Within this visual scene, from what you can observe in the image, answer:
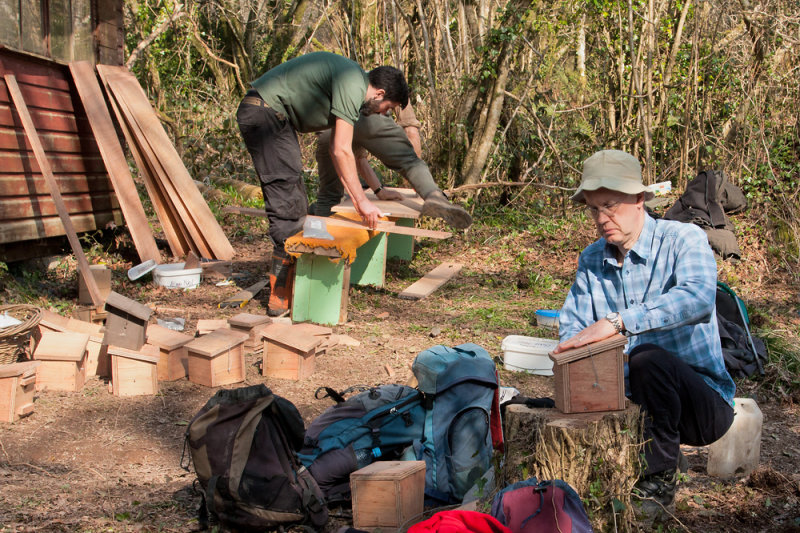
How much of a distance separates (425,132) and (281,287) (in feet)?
15.9

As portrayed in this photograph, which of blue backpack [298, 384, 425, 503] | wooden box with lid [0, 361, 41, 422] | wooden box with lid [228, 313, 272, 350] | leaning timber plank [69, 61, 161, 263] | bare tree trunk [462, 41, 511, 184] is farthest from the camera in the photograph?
bare tree trunk [462, 41, 511, 184]

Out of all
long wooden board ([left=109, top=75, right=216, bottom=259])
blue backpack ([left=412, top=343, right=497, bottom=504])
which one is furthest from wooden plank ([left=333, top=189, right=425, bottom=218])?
blue backpack ([left=412, top=343, right=497, bottom=504])

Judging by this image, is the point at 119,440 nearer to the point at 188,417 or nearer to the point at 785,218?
the point at 188,417

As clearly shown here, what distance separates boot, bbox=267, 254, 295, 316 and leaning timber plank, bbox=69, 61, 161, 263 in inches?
67.5

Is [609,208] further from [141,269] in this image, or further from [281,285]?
[141,269]

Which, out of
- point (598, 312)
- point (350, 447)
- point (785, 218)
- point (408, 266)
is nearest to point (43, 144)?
point (408, 266)

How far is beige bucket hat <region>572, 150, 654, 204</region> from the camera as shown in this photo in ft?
9.45

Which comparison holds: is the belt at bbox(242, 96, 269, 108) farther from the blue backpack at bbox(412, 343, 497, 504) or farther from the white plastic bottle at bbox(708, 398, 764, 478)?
the white plastic bottle at bbox(708, 398, 764, 478)

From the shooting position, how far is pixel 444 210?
6723mm

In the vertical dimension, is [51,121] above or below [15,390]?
above

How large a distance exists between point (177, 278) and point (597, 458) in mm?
5046

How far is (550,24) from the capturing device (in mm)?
9695

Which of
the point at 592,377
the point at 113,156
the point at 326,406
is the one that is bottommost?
the point at 326,406

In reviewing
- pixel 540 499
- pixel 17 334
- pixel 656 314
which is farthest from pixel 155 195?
pixel 540 499
